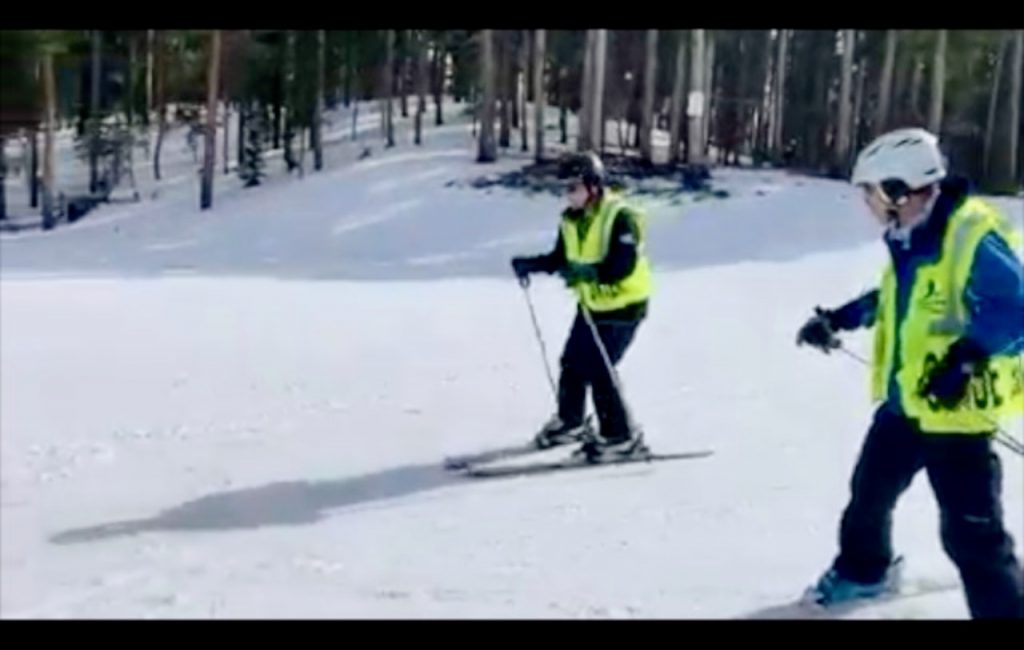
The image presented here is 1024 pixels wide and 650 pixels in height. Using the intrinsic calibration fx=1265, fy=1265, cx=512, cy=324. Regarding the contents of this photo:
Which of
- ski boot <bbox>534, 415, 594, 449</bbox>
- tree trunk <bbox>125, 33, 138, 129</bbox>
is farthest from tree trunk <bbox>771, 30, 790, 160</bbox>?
ski boot <bbox>534, 415, 594, 449</bbox>

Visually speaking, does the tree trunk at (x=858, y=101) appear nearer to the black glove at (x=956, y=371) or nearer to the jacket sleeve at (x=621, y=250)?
the jacket sleeve at (x=621, y=250)

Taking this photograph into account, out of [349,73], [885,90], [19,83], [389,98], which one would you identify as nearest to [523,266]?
[19,83]

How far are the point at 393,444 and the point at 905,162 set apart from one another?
74.0 inches

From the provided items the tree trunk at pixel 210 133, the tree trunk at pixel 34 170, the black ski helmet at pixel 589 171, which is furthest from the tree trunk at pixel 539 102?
the black ski helmet at pixel 589 171

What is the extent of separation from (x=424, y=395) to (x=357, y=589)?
1843mm

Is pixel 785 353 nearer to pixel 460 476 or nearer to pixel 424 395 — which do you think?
pixel 424 395

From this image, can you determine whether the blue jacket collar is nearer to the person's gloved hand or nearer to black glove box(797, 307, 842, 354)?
black glove box(797, 307, 842, 354)

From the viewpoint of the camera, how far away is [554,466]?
10.1 feet

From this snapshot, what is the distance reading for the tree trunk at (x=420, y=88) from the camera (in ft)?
18.4

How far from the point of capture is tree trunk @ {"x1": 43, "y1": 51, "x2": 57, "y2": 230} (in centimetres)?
533

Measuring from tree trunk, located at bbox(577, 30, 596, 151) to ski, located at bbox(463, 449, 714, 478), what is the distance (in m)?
2.64

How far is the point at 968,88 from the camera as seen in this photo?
9094 millimetres
